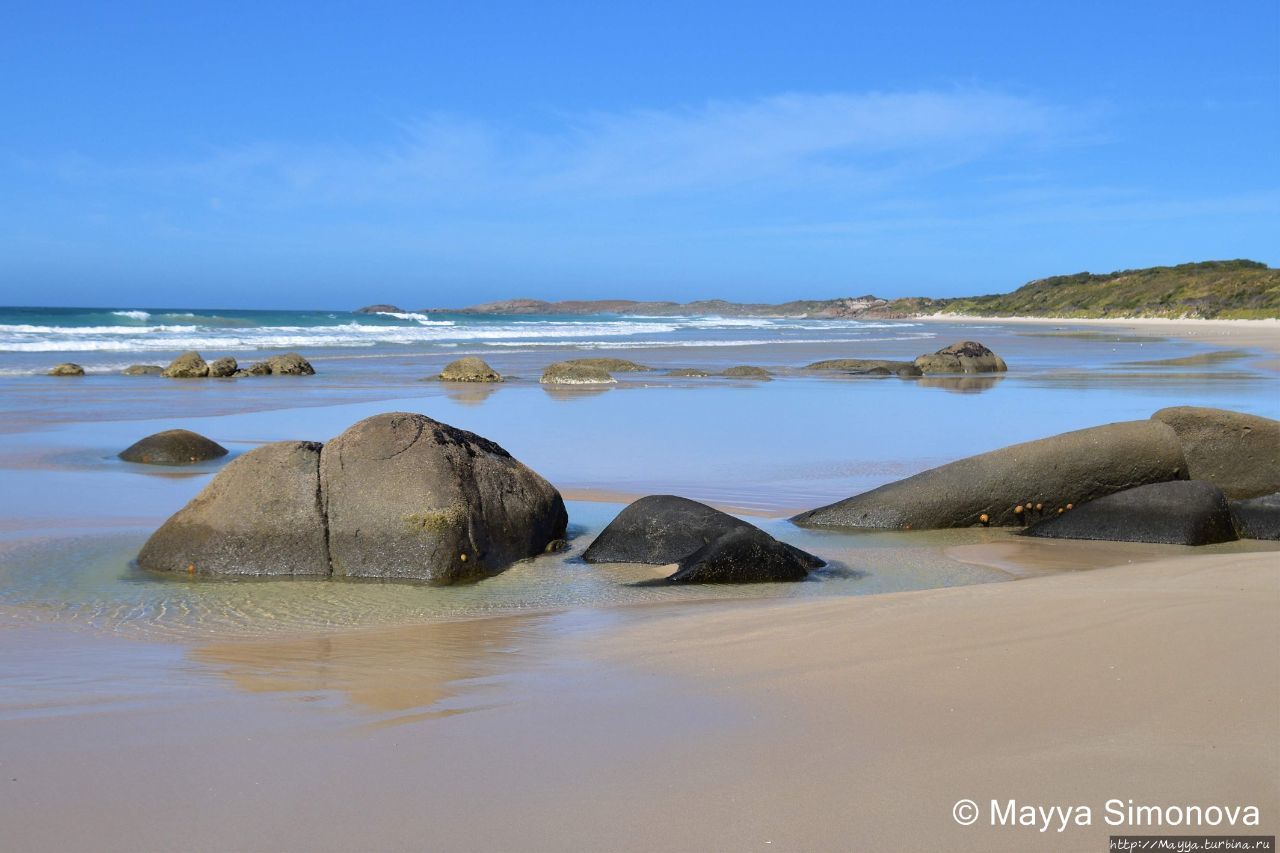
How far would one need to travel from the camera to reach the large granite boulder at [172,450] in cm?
1028

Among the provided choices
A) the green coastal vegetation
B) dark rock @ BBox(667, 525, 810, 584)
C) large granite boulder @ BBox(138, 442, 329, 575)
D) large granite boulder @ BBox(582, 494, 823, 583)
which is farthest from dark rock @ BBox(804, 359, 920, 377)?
the green coastal vegetation

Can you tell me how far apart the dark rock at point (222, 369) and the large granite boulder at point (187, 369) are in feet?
0.54

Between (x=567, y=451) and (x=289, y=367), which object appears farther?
(x=289, y=367)

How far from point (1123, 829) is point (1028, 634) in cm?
183

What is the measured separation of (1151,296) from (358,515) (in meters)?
79.6

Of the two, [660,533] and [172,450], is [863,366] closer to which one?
[172,450]

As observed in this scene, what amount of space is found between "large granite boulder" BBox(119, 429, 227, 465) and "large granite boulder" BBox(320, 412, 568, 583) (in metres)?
4.12

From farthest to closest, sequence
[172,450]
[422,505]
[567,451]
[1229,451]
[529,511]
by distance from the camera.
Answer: [567,451]
[172,450]
[1229,451]
[529,511]
[422,505]

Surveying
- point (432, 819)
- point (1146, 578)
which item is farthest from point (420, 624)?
point (1146, 578)

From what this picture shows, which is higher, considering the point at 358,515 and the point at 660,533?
the point at 358,515

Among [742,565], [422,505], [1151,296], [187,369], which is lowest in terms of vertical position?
[742,565]

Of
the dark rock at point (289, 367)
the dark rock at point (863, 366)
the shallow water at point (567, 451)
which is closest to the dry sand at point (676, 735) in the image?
the shallow water at point (567, 451)

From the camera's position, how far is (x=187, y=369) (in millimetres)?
23406

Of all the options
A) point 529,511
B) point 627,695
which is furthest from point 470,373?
point 627,695
